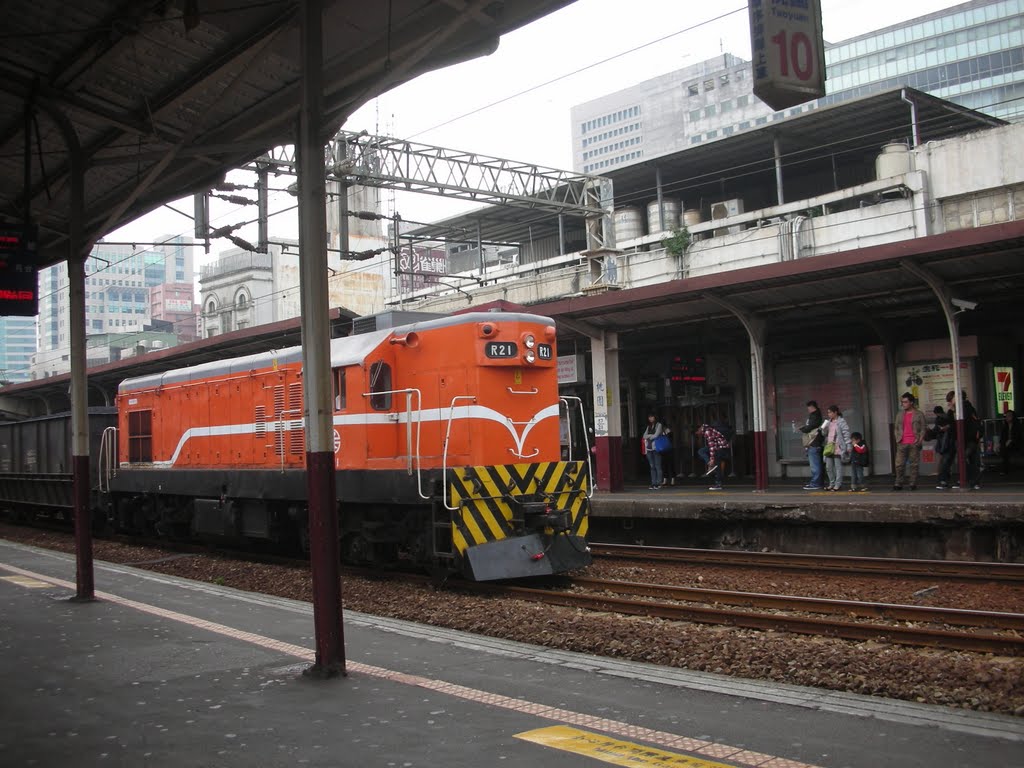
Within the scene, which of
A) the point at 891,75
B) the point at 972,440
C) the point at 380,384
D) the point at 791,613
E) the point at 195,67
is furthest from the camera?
the point at 891,75

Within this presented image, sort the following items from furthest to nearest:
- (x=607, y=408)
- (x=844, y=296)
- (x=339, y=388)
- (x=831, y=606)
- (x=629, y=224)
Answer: (x=629, y=224)
(x=607, y=408)
(x=844, y=296)
(x=339, y=388)
(x=831, y=606)

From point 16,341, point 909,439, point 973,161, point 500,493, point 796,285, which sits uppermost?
point 16,341

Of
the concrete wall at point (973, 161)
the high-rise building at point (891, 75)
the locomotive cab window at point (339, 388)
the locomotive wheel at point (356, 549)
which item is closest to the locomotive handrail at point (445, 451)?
the locomotive cab window at point (339, 388)

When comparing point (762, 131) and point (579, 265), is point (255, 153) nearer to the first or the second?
point (762, 131)

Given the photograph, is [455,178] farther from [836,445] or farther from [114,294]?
[114,294]

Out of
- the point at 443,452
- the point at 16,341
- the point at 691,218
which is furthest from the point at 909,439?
the point at 16,341

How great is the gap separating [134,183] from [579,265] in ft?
77.3

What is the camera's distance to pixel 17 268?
977 cm

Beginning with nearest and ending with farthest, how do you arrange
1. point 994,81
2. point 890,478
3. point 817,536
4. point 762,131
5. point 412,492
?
1. point 412,492
2. point 817,536
3. point 890,478
4. point 762,131
5. point 994,81

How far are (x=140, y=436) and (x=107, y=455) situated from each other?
1.55 meters

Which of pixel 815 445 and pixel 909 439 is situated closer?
pixel 909 439

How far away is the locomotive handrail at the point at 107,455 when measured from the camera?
17812 millimetres

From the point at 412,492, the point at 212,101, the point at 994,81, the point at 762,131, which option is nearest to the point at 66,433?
the point at 412,492

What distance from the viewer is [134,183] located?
1034cm
